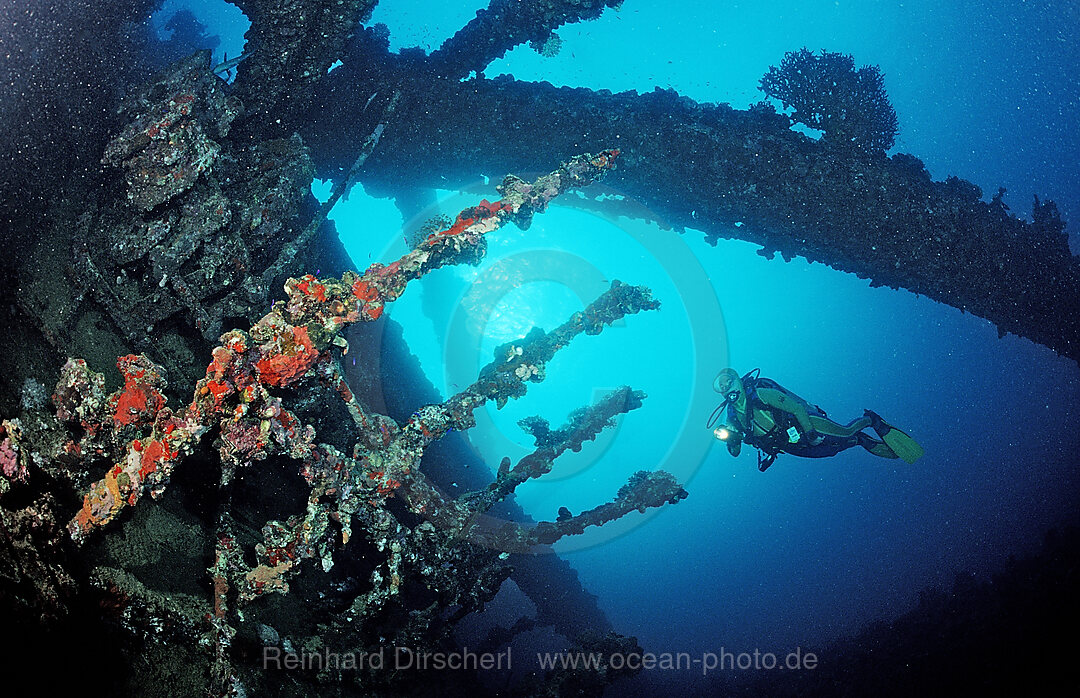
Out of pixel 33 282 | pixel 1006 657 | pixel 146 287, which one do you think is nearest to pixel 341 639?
pixel 146 287

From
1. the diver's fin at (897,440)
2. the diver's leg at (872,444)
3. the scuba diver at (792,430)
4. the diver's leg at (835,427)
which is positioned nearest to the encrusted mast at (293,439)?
the scuba diver at (792,430)

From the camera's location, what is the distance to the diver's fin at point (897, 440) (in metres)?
7.29

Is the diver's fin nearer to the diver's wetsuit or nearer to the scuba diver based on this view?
the scuba diver

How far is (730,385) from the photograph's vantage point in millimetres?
8523

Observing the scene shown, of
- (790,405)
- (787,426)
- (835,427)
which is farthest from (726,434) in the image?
(835,427)

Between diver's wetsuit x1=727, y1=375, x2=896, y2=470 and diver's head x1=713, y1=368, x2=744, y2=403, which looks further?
diver's head x1=713, y1=368, x2=744, y2=403

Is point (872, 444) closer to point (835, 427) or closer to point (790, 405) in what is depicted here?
point (835, 427)

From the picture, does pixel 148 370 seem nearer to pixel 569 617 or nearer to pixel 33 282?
pixel 33 282

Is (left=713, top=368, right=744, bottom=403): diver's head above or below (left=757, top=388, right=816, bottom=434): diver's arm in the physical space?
above

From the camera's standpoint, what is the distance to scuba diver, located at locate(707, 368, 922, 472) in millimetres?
7496

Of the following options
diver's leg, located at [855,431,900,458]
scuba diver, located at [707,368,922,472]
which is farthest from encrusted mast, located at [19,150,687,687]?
diver's leg, located at [855,431,900,458]

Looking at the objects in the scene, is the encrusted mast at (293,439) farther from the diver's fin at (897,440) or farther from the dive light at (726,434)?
the diver's fin at (897,440)

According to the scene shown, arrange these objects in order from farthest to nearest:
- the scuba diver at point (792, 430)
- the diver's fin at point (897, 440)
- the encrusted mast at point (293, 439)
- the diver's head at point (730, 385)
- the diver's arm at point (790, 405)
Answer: the diver's head at point (730, 385), the diver's arm at point (790, 405), the scuba diver at point (792, 430), the diver's fin at point (897, 440), the encrusted mast at point (293, 439)

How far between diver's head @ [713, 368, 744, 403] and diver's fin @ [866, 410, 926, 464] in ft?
6.17
